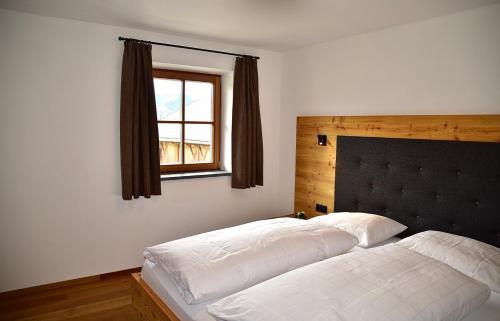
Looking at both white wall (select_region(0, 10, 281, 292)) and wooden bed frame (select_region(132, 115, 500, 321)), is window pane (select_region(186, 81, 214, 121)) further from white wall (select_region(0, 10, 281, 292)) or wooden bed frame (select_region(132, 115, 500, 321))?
wooden bed frame (select_region(132, 115, 500, 321))

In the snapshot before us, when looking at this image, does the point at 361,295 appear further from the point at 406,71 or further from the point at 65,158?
the point at 65,158

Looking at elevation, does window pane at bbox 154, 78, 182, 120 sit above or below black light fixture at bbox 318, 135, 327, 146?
above

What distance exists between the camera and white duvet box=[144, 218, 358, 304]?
1.79 metres

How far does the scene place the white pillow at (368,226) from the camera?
2.49m

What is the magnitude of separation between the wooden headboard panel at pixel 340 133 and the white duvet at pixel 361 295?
1009 mm

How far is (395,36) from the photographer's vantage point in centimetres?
278

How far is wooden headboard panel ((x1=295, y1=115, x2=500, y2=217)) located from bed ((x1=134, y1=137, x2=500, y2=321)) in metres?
0.08

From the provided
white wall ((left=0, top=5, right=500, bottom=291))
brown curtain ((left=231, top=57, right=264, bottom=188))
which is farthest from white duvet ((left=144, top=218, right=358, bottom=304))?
brown curtain ((left=231, top=57, right=264, bottom=188))

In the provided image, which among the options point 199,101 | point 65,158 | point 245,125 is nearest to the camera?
point 65,158

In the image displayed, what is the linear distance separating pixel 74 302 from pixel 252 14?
8.35 ft

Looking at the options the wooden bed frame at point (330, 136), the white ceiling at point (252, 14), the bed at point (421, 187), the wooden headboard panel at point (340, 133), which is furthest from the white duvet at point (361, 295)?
the white ceiling at point (252, 14)

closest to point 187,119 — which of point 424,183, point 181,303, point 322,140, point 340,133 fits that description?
point 322,140

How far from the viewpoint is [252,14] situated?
2.57 meters

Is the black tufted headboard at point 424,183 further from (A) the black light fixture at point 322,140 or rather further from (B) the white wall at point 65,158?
(B) the white wall at point 65,158
